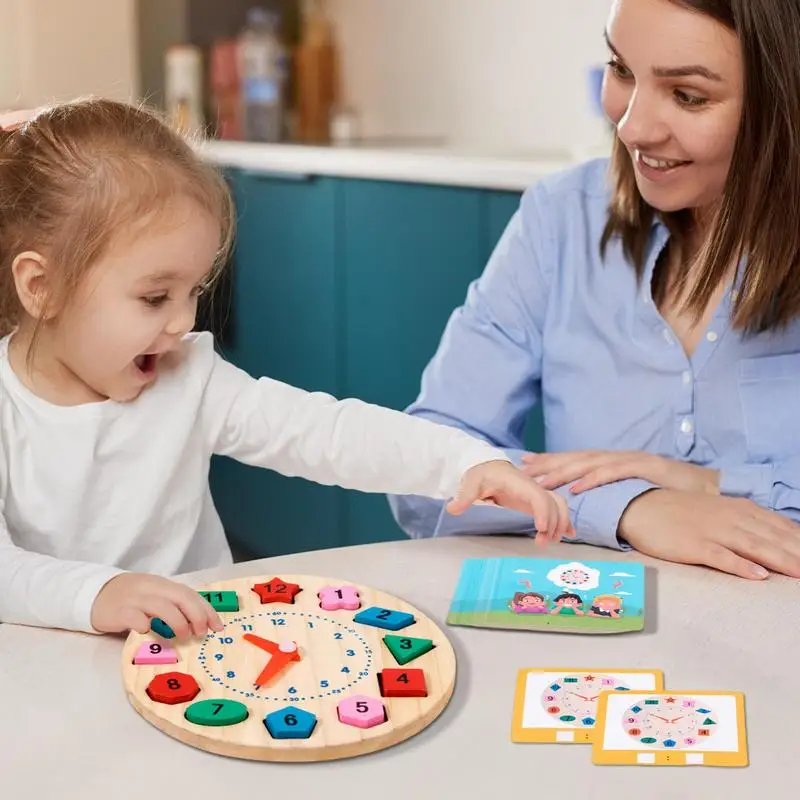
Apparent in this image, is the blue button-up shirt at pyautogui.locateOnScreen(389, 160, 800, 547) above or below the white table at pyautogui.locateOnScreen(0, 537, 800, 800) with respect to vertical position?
above

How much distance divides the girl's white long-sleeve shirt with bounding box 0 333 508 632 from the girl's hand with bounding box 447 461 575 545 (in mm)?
37

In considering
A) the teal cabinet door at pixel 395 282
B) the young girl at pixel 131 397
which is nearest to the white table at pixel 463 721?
the young girl at pixel 131 397

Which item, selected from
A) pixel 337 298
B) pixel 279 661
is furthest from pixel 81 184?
pixel 337 298

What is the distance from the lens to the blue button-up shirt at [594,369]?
1.37 metres

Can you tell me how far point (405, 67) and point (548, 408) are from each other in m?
1.90

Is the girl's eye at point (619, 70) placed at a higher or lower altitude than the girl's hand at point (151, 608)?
higher

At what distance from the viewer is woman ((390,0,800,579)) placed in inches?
48.8

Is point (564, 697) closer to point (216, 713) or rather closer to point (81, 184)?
point (216, 713)

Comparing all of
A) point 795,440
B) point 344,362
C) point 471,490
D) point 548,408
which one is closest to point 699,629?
point 471,490

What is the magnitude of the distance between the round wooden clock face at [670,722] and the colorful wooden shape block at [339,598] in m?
0.24

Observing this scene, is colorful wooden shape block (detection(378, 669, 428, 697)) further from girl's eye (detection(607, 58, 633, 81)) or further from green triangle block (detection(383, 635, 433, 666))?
girl's eye (detection(607, 58, 633, 81))

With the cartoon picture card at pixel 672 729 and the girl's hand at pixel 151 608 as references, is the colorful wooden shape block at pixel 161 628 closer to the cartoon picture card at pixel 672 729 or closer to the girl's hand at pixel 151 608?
the girl's hand at pixel 151 608

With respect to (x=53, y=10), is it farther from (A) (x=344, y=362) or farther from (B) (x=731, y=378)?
(B) (x=731, y=378)

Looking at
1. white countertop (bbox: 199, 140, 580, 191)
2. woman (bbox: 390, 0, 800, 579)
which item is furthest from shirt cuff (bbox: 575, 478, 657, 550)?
white countertop (bbox: 199, 140, 580, 191)
